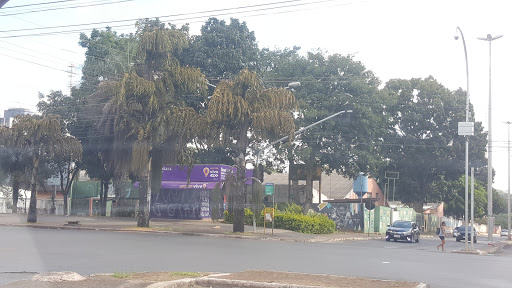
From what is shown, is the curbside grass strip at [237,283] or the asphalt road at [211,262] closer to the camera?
the curbside grass strip at [237,283]

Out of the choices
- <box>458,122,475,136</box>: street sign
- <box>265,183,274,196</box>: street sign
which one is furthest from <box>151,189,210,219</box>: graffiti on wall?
<box>458,122,475,136</box>: street sign

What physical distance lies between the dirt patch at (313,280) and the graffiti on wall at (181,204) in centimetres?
3221

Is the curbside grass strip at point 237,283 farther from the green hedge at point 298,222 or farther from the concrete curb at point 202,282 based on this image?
the green hedge at point 298,222

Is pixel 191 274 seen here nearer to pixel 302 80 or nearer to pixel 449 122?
pixel 302 80

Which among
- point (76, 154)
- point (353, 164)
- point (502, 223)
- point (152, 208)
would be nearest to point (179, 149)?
point (76, 154)

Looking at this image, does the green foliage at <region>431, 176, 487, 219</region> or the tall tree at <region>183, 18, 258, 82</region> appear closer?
the tall tree at <region>183, 18, 258, 82</region>

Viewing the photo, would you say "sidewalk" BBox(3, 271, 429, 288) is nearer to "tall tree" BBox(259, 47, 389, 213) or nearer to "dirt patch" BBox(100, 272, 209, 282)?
"dirt patch" BBox(100, 272, 209, 282)

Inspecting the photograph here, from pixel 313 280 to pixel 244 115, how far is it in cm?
1916

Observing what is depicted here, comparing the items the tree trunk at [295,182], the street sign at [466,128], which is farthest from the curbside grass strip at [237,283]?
the tree trunk at [295,182]

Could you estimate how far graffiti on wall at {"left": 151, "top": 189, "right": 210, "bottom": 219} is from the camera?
4531 cm

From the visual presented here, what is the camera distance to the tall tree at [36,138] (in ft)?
111

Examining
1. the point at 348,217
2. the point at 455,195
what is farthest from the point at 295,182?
the point at 455,195

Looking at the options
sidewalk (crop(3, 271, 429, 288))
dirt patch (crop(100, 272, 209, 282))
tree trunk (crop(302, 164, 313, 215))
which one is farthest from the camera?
tree trunk (crop(302, 164, 313, 215))

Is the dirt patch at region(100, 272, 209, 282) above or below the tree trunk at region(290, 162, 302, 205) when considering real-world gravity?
below
